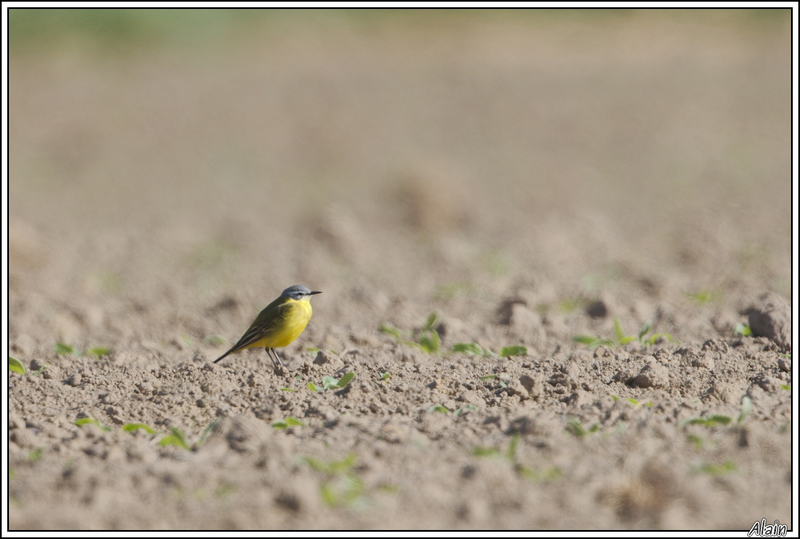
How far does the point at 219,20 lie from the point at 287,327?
1471 centimetres

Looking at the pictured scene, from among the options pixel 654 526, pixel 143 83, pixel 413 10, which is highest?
pixel 413 10

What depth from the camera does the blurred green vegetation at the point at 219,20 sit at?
17.5m

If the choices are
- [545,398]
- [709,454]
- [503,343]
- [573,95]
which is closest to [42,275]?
[503,343]

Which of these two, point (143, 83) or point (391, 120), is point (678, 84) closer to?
point (391, 120)

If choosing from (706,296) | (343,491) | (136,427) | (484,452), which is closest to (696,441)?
(484,452)

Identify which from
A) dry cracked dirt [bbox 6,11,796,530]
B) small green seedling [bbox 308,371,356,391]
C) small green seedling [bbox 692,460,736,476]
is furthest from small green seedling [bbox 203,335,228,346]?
small green seedling [bbox 692,460,736,476]

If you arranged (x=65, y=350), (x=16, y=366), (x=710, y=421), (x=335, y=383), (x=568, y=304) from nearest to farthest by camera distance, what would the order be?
1. (x=710, y=421)
2. (x=335, y=383)
3. (x=16, y=366)
4. (x=65, y=350)
5. (x=568, y=304)

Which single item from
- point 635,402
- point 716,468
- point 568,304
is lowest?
point 716,468

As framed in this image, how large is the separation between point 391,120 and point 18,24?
907 cm

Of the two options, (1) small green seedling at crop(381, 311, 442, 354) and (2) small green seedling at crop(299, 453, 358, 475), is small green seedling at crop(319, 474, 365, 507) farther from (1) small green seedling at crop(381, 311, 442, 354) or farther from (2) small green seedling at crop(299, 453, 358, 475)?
(1) small green seedling at crop(381, 311, 442, 354)

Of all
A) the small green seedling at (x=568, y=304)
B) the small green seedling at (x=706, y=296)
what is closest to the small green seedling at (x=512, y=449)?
the small green seedling at (x=568, y=304)

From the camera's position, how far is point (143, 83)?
622 inches

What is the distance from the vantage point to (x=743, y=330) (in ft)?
18.0

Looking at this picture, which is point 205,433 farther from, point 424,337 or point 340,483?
point 424,337
